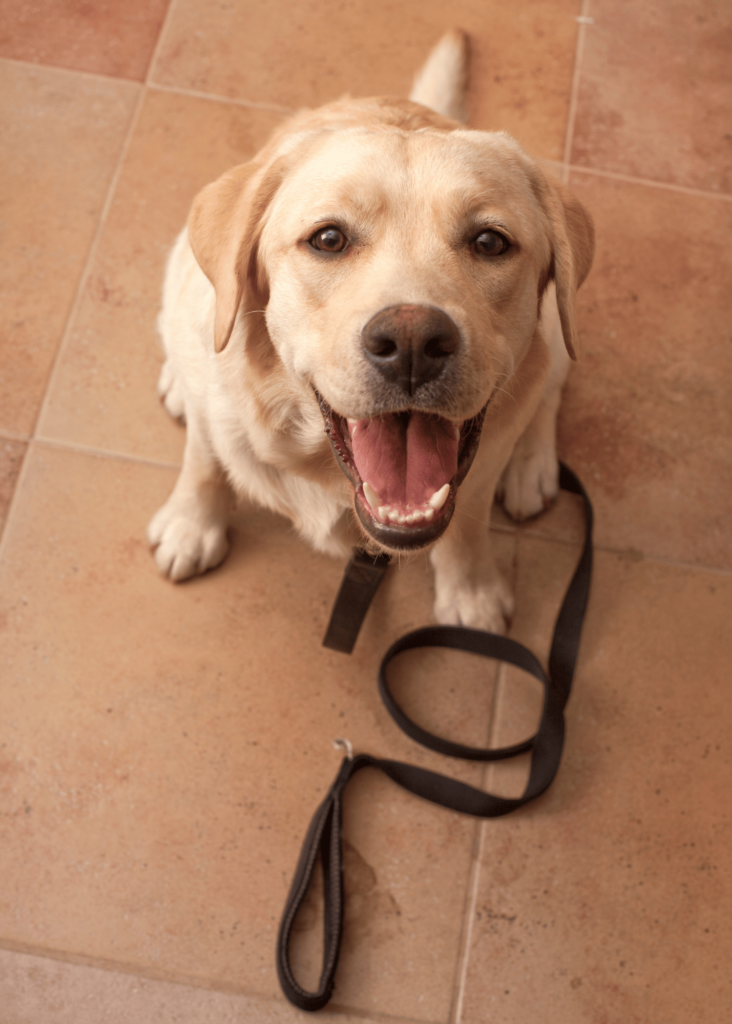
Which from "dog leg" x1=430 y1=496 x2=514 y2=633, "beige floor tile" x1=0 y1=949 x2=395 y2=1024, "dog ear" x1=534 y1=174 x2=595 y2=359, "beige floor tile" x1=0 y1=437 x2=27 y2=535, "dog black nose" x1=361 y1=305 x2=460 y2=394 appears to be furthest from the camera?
"beige floor tile" x1=0 y1=437 x2=27 y2=535

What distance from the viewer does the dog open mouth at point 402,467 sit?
4.55ft

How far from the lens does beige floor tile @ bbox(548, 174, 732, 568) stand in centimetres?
224

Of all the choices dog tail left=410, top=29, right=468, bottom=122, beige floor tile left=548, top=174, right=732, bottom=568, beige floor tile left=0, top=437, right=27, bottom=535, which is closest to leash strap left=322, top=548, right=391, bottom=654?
beige floor tile left=548, top=174, right=732, bottom=568

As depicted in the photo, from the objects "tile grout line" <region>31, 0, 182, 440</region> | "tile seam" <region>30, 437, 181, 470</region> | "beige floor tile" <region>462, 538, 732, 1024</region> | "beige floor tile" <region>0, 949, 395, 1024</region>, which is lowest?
"beige floor tile" <region>0, 949, 395, 1024</region>

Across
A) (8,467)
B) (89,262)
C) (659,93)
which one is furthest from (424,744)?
(659,93)

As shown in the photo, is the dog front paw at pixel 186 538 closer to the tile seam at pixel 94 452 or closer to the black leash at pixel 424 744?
the tile seam at pixel 94 452

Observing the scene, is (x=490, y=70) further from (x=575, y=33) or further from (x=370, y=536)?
(x=370, y=536)

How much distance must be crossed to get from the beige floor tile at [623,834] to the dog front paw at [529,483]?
4.0 inches

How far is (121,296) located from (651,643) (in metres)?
1.84

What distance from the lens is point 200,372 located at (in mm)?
1666

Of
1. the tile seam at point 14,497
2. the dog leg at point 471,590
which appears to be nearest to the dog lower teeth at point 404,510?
the dog leg at point 471,590

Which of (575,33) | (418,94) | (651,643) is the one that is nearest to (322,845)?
(651,643)

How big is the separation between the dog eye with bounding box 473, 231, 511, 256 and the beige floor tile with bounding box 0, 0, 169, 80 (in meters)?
1.78

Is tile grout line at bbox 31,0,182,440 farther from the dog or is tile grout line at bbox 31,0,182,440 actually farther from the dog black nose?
the dog black nose
